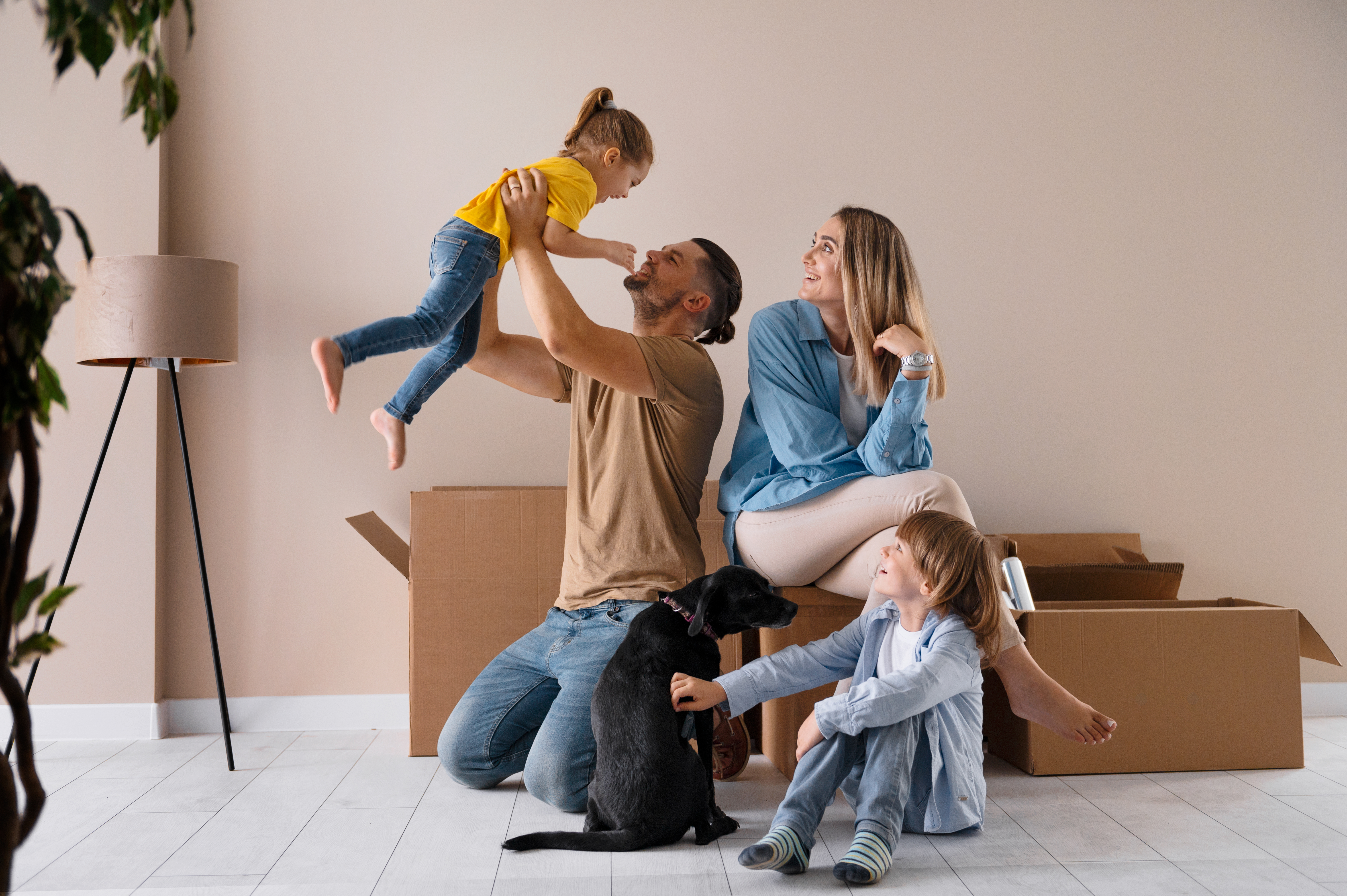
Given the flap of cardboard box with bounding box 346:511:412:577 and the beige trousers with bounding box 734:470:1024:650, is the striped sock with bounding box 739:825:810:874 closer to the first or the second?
the beige trousers with bounding box 734:470:1024:650

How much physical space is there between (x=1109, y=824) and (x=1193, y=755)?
0.54 m

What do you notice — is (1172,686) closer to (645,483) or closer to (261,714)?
(645,483)

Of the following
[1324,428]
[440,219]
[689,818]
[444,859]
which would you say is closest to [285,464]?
[440,219]

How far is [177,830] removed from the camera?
189 cm

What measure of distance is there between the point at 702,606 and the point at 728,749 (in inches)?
24.9

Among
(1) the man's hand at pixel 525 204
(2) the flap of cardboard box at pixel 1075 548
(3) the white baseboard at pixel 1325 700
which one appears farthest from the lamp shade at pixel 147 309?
(3) the white baseboard at pixel 1325 700

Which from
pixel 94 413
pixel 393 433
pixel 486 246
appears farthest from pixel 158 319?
pixel 486 246

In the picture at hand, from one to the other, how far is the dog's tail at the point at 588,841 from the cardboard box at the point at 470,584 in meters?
0.77

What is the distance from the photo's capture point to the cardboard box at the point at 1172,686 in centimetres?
226

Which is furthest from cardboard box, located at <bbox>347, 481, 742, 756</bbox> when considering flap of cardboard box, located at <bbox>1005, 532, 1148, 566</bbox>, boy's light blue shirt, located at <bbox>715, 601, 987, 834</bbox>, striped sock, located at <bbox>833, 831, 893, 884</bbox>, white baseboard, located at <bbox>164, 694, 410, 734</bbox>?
flap of cardboard box, located at <bbox>1005, 532, 1148, 566</bbox>

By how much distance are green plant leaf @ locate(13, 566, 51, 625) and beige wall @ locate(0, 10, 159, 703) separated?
84.1 inches

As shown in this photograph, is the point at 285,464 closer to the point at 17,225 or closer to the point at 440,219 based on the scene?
the point at 440,219

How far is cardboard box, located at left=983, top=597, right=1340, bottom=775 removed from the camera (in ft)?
7.40

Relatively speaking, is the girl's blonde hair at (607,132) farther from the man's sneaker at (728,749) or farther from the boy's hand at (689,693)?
the man's sneaker at (728,749)
